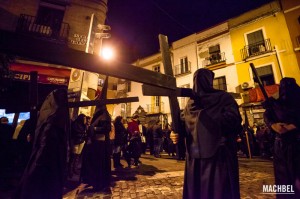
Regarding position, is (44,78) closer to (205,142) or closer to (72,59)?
(72,59)

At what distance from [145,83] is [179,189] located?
11.0 feet

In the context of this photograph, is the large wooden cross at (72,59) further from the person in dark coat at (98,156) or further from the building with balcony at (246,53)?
the building with balcony at (246,53)

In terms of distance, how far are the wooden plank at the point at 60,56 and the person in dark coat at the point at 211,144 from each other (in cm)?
95

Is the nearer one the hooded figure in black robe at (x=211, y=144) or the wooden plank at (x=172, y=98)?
the hooded figure in black robe at (x=211, y=144)

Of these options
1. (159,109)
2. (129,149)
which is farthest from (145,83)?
(159,109)

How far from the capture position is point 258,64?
15.3 meters

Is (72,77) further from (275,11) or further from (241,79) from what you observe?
(275,11)

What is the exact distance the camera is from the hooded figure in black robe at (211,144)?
2.12 m

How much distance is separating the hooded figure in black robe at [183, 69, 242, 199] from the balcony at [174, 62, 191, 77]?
1777cm

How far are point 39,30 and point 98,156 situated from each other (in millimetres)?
9435

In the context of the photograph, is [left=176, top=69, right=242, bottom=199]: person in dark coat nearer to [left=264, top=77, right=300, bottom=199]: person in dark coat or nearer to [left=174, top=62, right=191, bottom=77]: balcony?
[left=264, top=77, right=300, bottom=199]: person in dark coat

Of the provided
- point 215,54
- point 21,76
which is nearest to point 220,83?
point 215,54

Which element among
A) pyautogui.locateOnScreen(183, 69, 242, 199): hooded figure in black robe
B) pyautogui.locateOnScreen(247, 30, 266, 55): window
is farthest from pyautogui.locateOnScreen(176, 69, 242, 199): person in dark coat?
pyautogui.locateOnScreen(247, 30, 266, 55): window

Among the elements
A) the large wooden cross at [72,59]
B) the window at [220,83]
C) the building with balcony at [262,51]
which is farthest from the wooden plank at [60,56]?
the window at [220,83]
